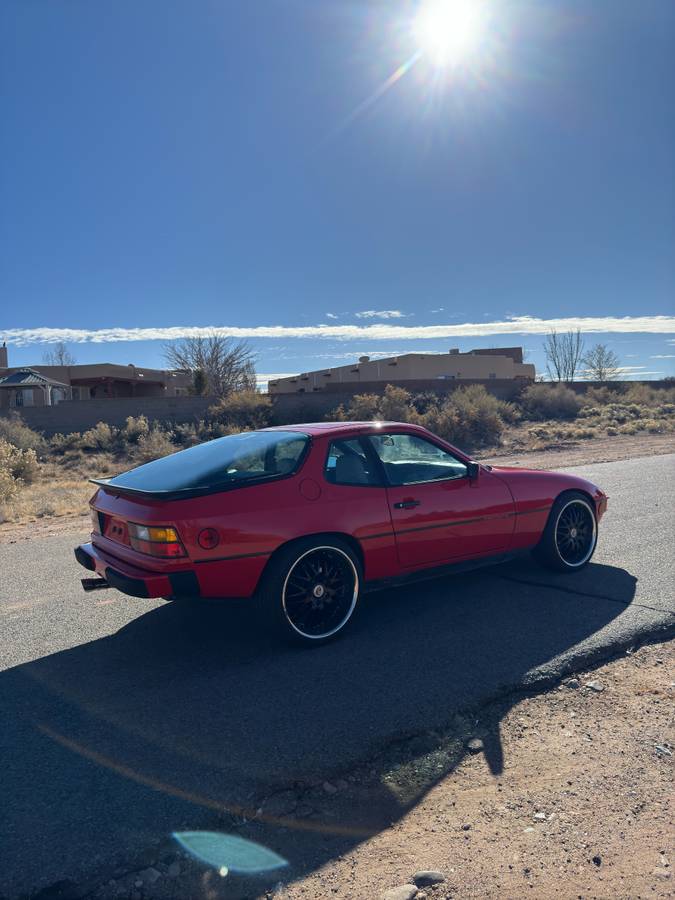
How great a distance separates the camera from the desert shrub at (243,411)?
31847 millimetres

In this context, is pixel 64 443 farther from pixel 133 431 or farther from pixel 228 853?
pixel 228 853

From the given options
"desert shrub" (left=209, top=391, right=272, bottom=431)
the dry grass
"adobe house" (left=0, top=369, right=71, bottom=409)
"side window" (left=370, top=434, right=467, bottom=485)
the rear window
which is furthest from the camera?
"adobe house" (left=0, top=369, right=71, bottom=409)

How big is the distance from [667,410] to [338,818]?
41989mm

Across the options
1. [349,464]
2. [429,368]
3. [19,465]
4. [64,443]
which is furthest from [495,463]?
[429,368]

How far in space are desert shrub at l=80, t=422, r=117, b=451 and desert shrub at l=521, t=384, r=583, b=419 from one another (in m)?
20.2

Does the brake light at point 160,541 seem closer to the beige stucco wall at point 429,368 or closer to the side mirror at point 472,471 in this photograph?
the side mirror at point 472,471

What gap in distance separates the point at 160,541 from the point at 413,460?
2098 millimetres

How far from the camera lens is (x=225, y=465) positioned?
15.6ft

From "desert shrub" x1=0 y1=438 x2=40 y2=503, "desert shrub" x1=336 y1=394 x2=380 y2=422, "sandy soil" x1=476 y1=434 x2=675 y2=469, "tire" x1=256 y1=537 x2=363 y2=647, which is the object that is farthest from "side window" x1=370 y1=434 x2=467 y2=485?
"desert shrub" x1=336 y1=394 x2=380 y2=422

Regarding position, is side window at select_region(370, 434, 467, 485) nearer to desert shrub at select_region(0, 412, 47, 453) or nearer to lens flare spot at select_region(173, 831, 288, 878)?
lens flare spot at select_region(173, 831, 288, 878)

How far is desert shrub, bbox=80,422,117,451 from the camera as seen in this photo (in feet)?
89.9

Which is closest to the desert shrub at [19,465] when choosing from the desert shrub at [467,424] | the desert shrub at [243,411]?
the desert shrub at [243,411]

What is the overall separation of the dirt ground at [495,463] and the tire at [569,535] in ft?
22.5

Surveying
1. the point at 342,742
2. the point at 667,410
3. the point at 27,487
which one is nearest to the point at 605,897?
the point at 342,742
